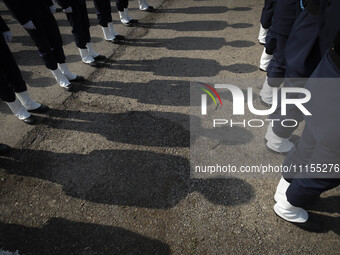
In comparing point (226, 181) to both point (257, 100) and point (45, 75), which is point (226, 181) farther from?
Result: point (45, 75)

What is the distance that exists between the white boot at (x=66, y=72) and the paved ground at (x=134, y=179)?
0.95 feet

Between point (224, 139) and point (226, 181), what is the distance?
0.71 meters

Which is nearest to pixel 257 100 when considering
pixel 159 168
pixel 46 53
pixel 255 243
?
pixel 159 168

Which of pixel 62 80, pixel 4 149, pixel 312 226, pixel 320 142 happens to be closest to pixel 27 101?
pixel 62 80

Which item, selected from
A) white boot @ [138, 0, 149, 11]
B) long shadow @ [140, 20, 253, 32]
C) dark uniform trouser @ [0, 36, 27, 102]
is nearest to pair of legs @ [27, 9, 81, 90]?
dark uniform trouser @ [0, 36, 27, 102]

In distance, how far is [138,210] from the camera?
2748mm

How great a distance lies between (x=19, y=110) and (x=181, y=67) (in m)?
3.08

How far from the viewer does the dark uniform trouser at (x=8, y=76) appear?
130 inches

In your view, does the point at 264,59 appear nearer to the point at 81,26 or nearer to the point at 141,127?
the point at 141,127

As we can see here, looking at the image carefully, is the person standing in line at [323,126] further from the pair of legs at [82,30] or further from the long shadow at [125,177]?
the pair of legs at [82,30]

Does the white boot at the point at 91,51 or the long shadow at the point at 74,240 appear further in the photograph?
the white boot at the point at 91,51

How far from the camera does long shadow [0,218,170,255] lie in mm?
2443

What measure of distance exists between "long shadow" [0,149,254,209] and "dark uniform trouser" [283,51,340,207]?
0.88 metres

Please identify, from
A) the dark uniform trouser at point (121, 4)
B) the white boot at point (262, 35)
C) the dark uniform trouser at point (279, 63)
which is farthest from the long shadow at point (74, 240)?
the dark uniform trouser at point (121, 4)
